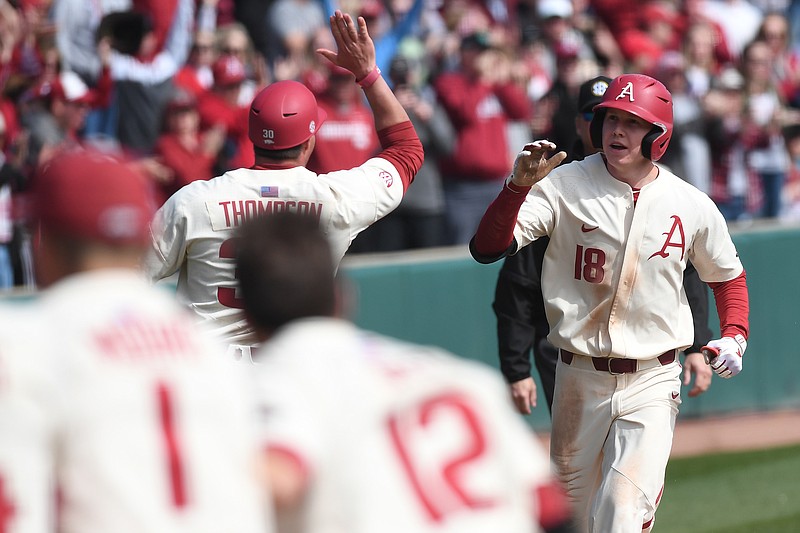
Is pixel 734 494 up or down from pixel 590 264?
down

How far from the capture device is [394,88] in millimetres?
11375

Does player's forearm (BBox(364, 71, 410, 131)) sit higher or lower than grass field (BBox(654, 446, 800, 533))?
higher

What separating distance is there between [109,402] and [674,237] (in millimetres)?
4072

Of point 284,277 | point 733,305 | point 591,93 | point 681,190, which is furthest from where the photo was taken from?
point 591,93

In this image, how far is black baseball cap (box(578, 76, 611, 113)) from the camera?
24.2ft

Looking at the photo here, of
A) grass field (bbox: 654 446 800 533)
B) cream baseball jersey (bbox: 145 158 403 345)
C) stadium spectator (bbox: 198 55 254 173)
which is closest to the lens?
cream baseball jersey (bbox: 145 158 403 345)

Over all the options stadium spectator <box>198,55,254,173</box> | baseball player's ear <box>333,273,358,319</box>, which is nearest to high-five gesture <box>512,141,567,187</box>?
baseball player's ear <box>333,273,358,319</box>

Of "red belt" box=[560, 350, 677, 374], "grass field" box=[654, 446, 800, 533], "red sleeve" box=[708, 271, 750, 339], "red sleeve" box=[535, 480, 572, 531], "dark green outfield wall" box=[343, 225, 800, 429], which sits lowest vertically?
"grass field" box=[654, 446, 800, 533]

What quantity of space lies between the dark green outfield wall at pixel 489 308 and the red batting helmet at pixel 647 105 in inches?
144

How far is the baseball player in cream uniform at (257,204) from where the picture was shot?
227 inches

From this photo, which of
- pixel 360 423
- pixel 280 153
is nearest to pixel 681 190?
pixel 280 153

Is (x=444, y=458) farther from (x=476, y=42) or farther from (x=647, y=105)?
(x=476, y=42)

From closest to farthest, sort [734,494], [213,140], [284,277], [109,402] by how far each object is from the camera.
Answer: [109,402] < [284,277] < [734,494] < [213,140]

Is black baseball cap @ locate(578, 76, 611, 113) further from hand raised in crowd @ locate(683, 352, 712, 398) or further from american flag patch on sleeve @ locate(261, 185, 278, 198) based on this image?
american flag patch on sleeve @ locate(261, 185, 278, 198)
